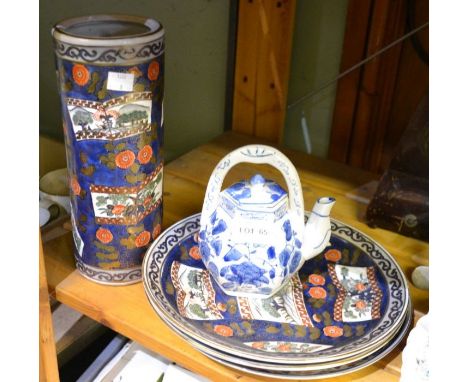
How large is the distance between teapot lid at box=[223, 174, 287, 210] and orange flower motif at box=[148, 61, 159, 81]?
0.14m

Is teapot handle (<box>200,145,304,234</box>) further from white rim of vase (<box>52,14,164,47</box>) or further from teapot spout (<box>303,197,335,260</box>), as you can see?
white rim of vase (<box>52,14,164,47</box>)

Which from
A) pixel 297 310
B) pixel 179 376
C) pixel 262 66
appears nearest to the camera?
pixel 297 310

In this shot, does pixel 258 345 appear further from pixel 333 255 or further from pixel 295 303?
pixel 333 255

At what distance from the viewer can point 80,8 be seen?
118 centimetres

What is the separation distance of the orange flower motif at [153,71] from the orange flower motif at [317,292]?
0.31 meters

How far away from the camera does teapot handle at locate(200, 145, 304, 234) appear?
2.04 ft

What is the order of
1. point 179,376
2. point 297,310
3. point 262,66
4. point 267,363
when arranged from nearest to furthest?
point 267,363
point 297,310
point 179,376
point 262,66

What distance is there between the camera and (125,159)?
0.63m

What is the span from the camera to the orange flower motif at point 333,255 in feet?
2.44

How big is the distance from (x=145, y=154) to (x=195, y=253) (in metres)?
0.16

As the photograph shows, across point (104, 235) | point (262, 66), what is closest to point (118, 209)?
point (104, 235)
